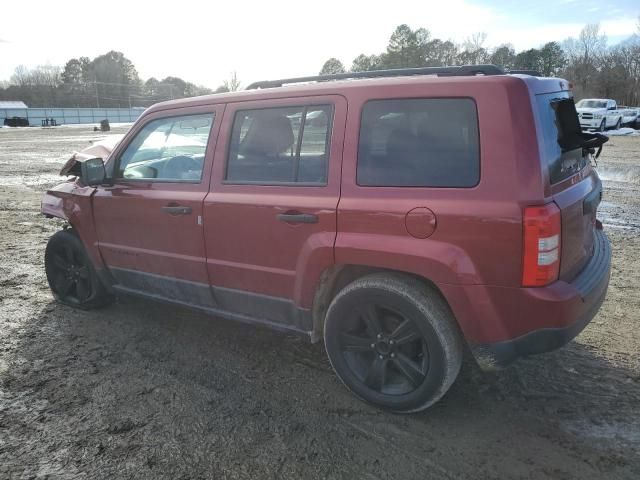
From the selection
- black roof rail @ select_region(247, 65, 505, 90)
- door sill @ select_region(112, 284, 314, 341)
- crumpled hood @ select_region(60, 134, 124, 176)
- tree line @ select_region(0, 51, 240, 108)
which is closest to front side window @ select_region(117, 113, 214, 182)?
black roof rail @ select_region(247, 65, 505, 90)

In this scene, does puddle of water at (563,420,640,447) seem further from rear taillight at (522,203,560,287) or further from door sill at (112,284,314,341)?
door sill at (112,284,314,341)

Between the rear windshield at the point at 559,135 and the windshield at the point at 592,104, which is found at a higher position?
the windshield at the point at 592,104

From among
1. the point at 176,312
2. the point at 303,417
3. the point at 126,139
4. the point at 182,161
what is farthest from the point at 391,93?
the point at 176,312

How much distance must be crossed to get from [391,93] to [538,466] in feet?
6.95

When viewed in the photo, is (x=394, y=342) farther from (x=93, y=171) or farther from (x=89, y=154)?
(x=89, y=154)

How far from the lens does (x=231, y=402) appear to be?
312cm

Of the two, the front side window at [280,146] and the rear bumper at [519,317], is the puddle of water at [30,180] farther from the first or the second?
the rear bumper at [519,317]

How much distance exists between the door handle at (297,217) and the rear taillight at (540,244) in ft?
3.88

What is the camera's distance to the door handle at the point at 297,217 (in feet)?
9.83

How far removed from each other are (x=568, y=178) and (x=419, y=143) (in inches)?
34.0

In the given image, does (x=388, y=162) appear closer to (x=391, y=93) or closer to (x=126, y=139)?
(x=391, y=93)

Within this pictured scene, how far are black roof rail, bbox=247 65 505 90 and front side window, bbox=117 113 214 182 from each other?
20.8 inches

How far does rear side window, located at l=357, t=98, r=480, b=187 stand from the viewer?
2.61 m

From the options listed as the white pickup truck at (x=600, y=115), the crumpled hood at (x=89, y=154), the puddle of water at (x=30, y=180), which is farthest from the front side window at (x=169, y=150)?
the white pickup truck at (x=600, y=115)
